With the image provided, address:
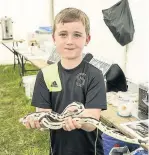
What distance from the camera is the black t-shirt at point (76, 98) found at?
1.59 meters

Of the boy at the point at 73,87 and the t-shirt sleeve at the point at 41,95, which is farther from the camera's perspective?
the t-shirt sleeve at the point at 41,95

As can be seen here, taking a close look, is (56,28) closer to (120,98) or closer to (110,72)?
(120,98)

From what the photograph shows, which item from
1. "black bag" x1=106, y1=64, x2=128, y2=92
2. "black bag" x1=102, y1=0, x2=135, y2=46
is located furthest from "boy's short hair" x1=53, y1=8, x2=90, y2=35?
"black bag" x1=102, y1=0, x2=135, y2=46

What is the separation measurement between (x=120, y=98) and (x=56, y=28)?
60.8 inches

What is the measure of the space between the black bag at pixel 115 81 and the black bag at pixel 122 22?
0.94 m

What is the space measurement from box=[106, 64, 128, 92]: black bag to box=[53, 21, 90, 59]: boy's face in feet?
5.73

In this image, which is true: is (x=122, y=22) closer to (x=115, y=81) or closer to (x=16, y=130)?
(x=115, y=81)

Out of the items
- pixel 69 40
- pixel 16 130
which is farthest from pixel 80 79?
pixel 16 130

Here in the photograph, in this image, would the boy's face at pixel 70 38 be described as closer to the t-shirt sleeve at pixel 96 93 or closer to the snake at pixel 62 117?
the t-shirt sleeve at pixel 96 93

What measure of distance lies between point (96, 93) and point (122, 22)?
2.67 meters

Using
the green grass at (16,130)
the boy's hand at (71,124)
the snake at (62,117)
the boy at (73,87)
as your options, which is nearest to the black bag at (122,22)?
the green grass at (16,130)

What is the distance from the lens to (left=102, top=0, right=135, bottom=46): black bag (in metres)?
4.06

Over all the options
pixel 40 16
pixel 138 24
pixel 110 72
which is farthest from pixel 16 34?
pixel 110 72

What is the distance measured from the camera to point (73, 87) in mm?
1610
